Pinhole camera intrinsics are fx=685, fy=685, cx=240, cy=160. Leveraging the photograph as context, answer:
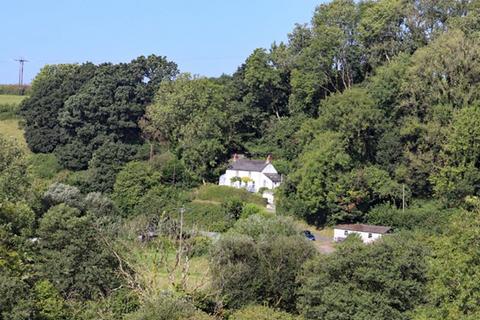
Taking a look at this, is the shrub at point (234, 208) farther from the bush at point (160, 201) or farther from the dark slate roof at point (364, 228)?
the dark slate roof at point (364, 228)

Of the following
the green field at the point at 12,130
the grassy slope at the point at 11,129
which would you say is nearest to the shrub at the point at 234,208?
the grassy slope at the point at 11,129

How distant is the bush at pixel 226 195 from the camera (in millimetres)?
42344

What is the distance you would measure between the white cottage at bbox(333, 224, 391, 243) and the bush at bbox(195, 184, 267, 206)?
6619mm

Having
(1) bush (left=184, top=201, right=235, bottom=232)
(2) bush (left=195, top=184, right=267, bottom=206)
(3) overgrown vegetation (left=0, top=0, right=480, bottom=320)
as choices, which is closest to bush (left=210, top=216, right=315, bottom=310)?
(3) overgrown vegetation (left=0, top=0, right=480, bottom=320)

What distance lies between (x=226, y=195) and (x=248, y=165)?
10.6 ft

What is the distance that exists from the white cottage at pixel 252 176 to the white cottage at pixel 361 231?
7210 millimetres

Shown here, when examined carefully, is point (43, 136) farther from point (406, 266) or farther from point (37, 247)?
point (406, 266)

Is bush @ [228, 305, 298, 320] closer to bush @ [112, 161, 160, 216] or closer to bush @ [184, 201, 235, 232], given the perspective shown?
bush @ [184, 201, 235, 232]

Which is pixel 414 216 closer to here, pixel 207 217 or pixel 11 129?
pixel 207 217

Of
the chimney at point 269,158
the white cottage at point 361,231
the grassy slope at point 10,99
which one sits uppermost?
the grassy slope at point 10,99

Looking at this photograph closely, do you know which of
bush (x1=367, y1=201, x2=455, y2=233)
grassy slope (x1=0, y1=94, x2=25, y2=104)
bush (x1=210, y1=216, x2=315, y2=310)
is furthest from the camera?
grassy slope (x1=0, y1=94, x2=25, y2=104)

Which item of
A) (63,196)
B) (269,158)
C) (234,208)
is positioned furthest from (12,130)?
(234,208)

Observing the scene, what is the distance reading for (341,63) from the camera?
4444 cm

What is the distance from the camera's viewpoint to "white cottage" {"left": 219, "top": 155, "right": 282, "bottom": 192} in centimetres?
4378
